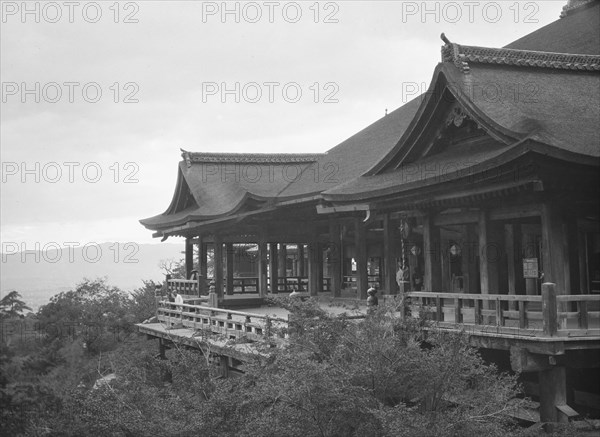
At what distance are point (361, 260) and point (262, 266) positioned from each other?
226 inches

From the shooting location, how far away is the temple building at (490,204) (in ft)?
36.6

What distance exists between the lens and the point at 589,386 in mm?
13172

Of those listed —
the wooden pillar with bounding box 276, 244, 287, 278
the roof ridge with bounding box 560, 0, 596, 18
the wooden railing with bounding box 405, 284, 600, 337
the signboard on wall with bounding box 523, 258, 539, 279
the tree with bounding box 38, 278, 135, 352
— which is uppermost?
the roof ridge with bounding box 560, 0, 596, 18

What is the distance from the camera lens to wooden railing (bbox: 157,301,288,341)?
47.1 feet

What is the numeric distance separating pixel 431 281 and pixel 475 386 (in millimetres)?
4935

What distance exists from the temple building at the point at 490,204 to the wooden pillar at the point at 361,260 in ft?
0.11

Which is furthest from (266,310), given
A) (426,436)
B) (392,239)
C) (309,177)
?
(426,436)

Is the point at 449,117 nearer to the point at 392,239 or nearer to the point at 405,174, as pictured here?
the point at 405,174

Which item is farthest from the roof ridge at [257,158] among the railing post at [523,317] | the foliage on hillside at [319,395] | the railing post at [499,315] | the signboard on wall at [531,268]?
the railing post at [523,317]

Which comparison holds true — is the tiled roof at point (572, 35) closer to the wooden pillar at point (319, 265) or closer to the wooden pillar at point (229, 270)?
the wooden pillar at point (319, 265)

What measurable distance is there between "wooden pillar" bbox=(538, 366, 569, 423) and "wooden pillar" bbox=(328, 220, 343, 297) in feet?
33.9

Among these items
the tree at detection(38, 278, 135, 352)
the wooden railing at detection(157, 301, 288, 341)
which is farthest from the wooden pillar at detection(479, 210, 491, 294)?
the tree at detection(38, 278, 135, 352)

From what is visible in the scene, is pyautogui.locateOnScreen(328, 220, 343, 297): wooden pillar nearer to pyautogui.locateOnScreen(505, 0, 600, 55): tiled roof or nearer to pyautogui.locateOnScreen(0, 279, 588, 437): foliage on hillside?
pyautogui.locateOnScreen(505, 0, 600, 55): tiled roof

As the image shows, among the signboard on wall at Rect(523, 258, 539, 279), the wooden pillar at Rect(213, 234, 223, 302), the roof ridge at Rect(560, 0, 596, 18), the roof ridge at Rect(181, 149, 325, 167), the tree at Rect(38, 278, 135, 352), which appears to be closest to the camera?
the signboard on wall at Rect(523, 258, 539, 279)
